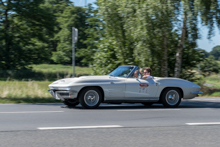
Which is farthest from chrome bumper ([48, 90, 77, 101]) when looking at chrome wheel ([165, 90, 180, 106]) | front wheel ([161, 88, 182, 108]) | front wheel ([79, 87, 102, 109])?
chrome wheel ([165, 90, 180, 106])

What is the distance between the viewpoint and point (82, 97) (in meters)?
9.96

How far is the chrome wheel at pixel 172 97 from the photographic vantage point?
10973mm

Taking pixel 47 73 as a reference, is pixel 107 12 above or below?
above

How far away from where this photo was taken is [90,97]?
33.0ft

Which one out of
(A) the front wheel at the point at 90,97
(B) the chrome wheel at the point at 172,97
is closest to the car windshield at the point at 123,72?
(A) the front wheel at the point at 90,97

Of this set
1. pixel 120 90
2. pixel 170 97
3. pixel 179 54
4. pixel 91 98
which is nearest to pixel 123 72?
pixel 120 90

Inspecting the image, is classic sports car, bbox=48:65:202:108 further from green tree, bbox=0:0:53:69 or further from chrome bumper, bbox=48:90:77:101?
green tree, bbox=0:0:53:69

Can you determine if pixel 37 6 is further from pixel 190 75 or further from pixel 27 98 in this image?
pixel 27 98

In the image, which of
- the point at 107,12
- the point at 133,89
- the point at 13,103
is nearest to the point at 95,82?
the point at 133,89

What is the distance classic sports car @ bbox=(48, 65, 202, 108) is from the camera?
998cm

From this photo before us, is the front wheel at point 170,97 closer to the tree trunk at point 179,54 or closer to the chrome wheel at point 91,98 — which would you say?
the chrome wheel at point 91,98

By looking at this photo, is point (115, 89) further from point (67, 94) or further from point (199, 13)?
point (199, 13)

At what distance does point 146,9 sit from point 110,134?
30.0ft

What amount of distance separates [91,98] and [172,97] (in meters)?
2.76
